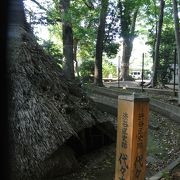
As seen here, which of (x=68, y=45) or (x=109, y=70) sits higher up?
(x=68, y=45)

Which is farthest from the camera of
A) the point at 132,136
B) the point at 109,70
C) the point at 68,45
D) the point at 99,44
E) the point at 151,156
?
the point at 109,70

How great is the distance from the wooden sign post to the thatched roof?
7.39 feet

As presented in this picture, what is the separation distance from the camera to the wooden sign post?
6262 millimetres

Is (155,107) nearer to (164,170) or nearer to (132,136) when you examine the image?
(164,170)

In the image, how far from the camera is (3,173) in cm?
646

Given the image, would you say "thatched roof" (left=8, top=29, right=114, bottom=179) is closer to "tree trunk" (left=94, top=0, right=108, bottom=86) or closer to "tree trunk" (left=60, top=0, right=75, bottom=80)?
"tree trunk" (left=60, top=0, right=75, bottom=80)

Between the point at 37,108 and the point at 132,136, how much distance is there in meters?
3.61

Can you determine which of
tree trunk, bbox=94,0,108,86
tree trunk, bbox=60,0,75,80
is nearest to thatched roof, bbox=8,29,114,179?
tree trunk, bbox=60,0,75,80

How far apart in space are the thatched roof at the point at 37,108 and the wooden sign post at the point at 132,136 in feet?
7.39

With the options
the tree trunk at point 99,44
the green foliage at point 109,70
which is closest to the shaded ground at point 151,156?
the tree trunk at point 99,44

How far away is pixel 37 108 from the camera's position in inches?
369

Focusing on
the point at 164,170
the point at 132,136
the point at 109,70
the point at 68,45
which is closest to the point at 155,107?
the point at 68,45

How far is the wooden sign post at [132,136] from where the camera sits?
626cm

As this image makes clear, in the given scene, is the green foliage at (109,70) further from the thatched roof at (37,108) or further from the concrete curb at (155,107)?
the thatched roof at (37,108)
